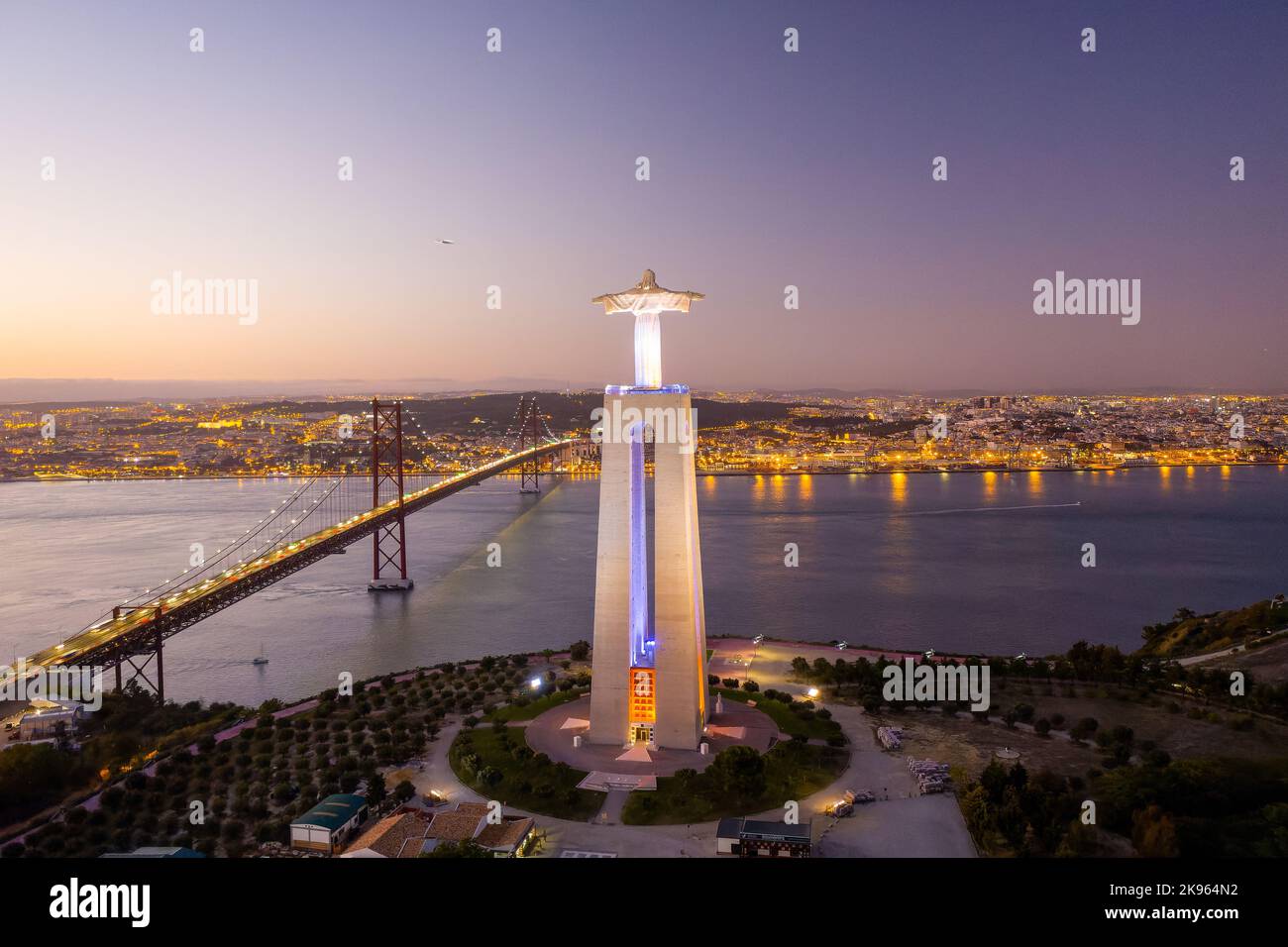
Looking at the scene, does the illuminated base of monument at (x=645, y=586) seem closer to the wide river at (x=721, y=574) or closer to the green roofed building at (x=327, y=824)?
the green roofed building at (x=327, y=824)

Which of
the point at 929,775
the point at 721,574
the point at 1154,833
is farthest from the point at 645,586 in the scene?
the point at 721,574

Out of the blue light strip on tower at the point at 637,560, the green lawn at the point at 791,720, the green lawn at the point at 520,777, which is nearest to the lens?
the green lawn at the point at 520,777

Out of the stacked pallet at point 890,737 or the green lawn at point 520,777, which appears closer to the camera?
the green lawn at point 520,777

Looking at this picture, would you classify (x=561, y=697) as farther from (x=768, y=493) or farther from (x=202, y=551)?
(x=768, y=493)

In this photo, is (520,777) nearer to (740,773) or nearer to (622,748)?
(622,748)

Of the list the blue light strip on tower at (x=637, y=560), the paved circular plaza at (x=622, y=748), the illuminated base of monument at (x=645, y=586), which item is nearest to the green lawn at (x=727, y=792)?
the paved circular plaza at (x=622, y=748)
